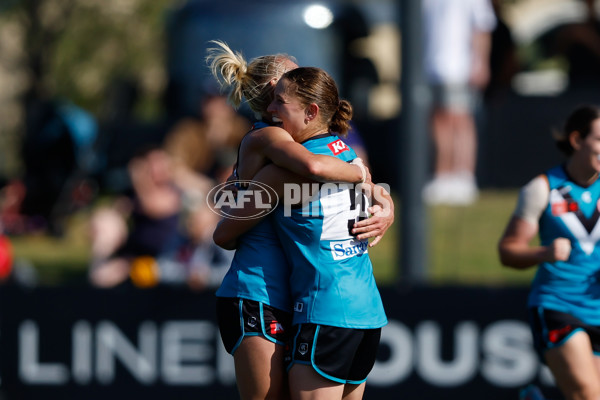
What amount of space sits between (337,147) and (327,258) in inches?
16.6

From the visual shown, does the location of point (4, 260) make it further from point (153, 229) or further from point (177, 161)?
point (177, 161)

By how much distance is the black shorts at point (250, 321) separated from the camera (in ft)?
12.2

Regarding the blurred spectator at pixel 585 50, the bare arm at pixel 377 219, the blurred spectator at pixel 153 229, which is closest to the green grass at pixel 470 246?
the blurred spectator at pixel 153 229

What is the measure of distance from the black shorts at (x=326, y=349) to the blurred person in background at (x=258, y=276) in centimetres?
9

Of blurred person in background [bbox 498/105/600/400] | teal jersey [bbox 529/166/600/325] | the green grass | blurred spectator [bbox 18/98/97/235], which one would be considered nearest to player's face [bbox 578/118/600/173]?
blurred person in background [bbox 498/105/600/400]

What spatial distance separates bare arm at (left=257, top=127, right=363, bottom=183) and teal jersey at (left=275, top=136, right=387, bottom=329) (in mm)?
82

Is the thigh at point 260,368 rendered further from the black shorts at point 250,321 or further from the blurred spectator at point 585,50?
the blurred spectator at point 585,50

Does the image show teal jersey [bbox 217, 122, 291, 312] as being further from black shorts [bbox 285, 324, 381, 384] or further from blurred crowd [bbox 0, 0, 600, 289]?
blurred crowd [bbox 0, 0, 600, 289]

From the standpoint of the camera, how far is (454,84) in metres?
9.35

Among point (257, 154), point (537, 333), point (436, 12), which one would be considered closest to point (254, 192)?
point (257, 154)

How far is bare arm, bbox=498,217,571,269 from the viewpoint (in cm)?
464

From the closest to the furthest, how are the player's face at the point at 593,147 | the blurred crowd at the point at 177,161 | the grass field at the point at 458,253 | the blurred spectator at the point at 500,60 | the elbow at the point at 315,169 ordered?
the elbow at the point at 315,169 → the player's face at the point at 593,147 → the blurred crowd at the point at 177,161 → the grass field at the point at 458,253 → the blurred spectator at the point at 500,60

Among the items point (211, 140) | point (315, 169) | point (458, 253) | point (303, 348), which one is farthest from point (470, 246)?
point (315, 169)

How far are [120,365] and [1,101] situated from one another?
45.0 ft
